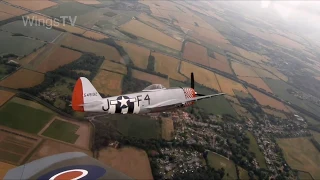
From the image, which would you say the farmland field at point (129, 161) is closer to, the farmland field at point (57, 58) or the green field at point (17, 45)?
the farmland field at point (57, 58)

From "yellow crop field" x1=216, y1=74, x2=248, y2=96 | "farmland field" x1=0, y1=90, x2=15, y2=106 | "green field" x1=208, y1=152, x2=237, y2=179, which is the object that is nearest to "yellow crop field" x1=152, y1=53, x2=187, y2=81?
"yellow crop field" x1=216, y1=74, x2=248, y2=96

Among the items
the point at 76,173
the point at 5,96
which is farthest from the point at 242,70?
the point at 76,173

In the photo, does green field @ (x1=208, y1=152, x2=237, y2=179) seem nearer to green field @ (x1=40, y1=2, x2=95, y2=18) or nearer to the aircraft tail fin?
the aircraft tail fin

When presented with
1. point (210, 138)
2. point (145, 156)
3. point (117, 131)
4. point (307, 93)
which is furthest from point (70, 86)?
point (307, 93)

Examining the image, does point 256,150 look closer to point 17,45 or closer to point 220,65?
Answer: point 220,65

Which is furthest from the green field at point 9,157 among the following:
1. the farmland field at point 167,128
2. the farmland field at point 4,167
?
the farmland field at point 167,128

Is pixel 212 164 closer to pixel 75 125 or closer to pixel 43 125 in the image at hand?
pixel 75 125
